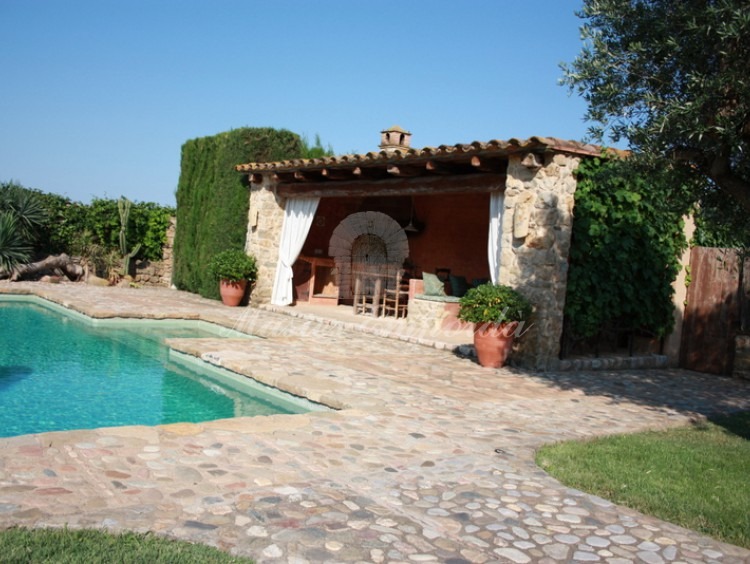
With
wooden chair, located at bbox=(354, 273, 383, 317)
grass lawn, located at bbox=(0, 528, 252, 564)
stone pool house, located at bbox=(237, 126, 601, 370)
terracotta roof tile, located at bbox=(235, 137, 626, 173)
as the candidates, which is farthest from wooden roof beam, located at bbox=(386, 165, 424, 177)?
grass lawn, located at bbox=(0, 528, 252, 564)

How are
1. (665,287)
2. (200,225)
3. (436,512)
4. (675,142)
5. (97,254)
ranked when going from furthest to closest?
(97,254) → (200,225) → (665,287) → (675,142) → (436,512)

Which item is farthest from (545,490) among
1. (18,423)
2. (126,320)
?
(126,320)

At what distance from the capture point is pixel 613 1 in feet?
18.7

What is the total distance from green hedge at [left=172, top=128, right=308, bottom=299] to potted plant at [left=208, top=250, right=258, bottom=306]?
2.50 feet

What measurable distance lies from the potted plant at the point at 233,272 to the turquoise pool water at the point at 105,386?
10.2ft

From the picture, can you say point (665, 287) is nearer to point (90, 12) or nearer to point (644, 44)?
point (644, 44)

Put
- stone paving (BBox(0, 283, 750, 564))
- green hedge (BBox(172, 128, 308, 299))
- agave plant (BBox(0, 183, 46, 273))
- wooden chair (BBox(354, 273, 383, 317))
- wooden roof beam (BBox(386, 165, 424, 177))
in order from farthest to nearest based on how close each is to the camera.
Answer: agave plant (BBox(0, 183, 46, 273)) → green hedge (BBox(172, 128, 308, 299)) → wooden chair (BBox(354, 273, 383, 317)) → wooden roof beam (BBox(386, 165, 424, 177)) → stone paving (BBox(0, 283, 750, 564))

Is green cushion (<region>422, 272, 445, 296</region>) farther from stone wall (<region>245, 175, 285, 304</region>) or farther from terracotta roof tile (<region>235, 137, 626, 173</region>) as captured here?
stone wall (<region>245, 175, 285, 304</region>)

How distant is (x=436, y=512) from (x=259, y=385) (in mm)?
3584

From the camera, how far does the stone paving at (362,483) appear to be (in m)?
3.01

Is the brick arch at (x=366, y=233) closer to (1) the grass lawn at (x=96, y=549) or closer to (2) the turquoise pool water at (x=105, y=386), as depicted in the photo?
(2) the turquoise pool water at (x=105, y=386)

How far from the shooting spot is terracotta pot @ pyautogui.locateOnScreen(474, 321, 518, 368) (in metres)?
8.08

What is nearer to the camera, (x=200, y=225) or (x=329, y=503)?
(x=329, y=503)

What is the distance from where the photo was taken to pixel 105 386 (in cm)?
714
